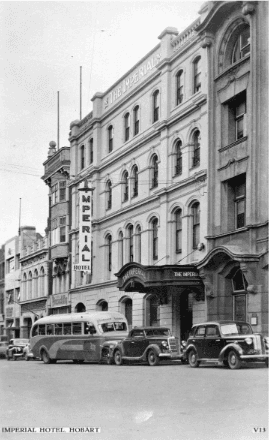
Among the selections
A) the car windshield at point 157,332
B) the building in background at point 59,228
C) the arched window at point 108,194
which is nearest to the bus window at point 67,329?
the car windshield at point 157,332

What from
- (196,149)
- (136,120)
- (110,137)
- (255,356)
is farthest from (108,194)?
(255,356)

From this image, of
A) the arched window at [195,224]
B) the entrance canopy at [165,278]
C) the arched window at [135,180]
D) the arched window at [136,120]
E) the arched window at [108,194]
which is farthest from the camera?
the arched window at [108,194]

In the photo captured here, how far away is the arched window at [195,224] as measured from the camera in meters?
30.7

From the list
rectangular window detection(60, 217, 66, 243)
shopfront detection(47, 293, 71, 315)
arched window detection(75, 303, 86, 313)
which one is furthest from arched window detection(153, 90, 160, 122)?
shopfront detection(47, 293, 71, 315)

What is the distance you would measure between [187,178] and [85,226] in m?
10.1

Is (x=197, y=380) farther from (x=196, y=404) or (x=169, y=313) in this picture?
(x=169, y=313)

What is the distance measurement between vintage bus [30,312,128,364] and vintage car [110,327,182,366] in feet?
4.72

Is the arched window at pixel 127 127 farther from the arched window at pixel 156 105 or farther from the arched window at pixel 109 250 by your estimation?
the arched window at pixel 109 250

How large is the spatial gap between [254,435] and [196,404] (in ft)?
9.65

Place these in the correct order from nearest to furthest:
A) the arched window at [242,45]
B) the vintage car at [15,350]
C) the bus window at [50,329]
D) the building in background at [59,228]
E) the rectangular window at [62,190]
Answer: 1. the arched window at [242,45]
2. the bus window at [50,329]
3. the vintage car at [15,350]
4. the building in background at [59,228]
5. the rectangular window at [62,190]

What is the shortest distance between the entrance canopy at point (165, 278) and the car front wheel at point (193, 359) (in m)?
6.19

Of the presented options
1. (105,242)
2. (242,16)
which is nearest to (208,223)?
(242,16)

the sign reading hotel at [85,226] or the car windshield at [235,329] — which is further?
the sign reading hotel at [85,226]

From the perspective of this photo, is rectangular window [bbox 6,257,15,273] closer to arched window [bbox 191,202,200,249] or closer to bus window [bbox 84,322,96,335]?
bus window [bbox 84,322,96,335]
